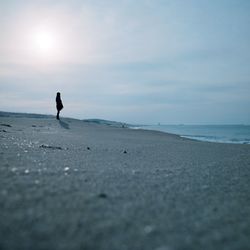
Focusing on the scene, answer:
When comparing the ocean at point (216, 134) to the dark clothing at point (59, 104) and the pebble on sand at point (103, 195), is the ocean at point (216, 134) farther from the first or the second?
the pebble on sand at point (103, 195)

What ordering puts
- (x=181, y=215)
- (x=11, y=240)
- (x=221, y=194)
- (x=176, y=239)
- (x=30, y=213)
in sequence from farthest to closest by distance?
(x=221, y=194) → (x=181, y=215) → (x=30, y=213) → (x=176, y=239) → (x=11, y=240)

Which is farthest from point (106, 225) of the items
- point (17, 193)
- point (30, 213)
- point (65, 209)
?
point (17, 193)

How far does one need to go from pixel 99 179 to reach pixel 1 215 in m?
0.99

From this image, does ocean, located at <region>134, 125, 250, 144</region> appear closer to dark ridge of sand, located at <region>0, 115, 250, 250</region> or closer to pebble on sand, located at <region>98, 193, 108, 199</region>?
dark ridge of sand, located at <region>0, 115, 250, 250</region>

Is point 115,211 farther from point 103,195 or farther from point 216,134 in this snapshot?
point 216,134

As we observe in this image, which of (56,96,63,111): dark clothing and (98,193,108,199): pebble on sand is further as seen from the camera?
(56,96,63,111): dark clothing

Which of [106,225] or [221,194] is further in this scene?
[221,194]

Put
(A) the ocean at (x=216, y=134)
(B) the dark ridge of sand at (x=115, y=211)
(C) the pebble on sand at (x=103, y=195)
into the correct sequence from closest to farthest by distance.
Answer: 1. (B) the dark ridge of sand at (x=115, y=211)
2. (C) the pebble on sand at (x=103, y=195)
3. (A) the ocean at (x=216, y=134)

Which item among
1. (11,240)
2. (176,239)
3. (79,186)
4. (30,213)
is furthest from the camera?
(79,186)

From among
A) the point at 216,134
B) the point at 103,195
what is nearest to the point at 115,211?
the point at 103,195

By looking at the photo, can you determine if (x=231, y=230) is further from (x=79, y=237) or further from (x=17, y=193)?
(x=17, y=193)

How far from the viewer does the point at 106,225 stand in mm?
A: 1407

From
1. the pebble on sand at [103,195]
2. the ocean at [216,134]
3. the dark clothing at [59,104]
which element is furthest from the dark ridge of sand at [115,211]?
the ocean at [216,134]

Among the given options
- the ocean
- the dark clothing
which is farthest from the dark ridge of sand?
the ocean
